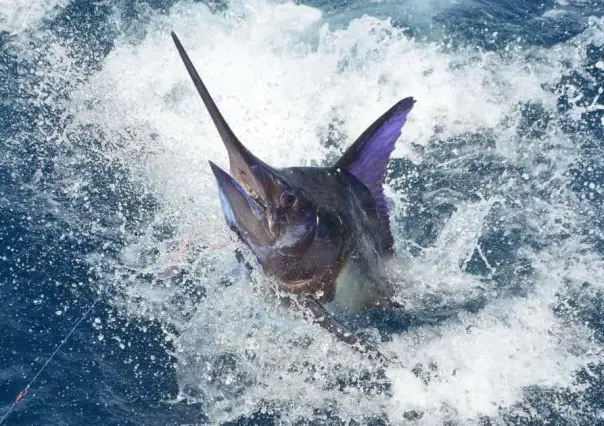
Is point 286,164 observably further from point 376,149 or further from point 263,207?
point 263,207

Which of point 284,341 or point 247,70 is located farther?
point 247,70

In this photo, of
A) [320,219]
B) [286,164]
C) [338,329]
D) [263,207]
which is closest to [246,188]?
[263,207]

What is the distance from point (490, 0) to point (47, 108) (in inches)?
178

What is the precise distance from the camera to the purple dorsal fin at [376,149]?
2.97 meters

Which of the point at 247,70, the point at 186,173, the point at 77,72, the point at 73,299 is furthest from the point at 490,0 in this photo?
the point at 73,299

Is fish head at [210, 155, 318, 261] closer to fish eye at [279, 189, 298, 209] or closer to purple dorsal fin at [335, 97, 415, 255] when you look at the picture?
fish eye at [279, 189, 298, 209]

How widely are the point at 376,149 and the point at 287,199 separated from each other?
2.84 feet

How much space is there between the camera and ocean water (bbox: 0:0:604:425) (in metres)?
3.27

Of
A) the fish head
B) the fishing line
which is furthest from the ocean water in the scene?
the fish head

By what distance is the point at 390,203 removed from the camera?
4352mm

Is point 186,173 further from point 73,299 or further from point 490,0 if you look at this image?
point 490,0

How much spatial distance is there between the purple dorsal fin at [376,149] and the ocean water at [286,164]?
81 centimetres

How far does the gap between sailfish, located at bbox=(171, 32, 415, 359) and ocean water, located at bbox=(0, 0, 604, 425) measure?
1.37 feet

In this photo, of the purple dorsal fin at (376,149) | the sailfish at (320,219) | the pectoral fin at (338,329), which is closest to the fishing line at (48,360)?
the sailfish at (320,219)
